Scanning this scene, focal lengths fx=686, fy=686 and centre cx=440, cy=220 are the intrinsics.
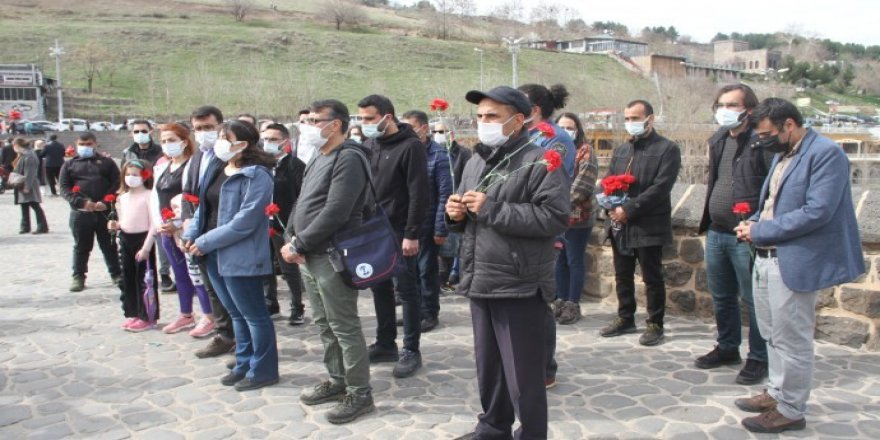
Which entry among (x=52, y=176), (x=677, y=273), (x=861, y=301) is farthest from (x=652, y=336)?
(x=52, y=176)

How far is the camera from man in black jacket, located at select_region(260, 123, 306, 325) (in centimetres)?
598

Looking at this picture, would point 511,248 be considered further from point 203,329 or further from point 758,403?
point 203,329

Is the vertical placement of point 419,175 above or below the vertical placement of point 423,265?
above

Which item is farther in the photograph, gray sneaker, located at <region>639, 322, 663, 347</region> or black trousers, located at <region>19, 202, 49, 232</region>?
black trousers, located at <region>19, 202, 49, 232</region>

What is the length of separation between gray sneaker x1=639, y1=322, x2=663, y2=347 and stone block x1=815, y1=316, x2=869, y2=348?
4.08 ft

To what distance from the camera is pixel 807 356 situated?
12.7ft

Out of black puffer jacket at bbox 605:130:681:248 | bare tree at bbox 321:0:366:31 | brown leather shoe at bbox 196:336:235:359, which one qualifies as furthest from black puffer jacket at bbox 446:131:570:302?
bare tree at bbox 321:0:366:31

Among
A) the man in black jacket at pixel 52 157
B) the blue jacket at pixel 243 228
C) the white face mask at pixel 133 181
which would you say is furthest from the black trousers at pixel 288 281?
the man in black jacket at pixel 52 157

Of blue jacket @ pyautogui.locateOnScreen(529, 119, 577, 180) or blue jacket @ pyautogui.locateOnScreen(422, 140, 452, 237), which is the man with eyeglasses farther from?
blue jacket @ pyautogui.locateOnScreen(529, 119, 577, 180)

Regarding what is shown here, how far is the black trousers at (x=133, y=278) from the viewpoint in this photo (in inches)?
258

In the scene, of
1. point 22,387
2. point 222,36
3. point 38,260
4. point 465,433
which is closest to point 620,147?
point 465,433

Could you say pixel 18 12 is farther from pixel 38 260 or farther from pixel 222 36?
pixel 38 260

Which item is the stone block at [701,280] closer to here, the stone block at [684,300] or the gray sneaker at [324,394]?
the stone block at [684,300]

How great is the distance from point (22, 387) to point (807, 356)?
209 inches
